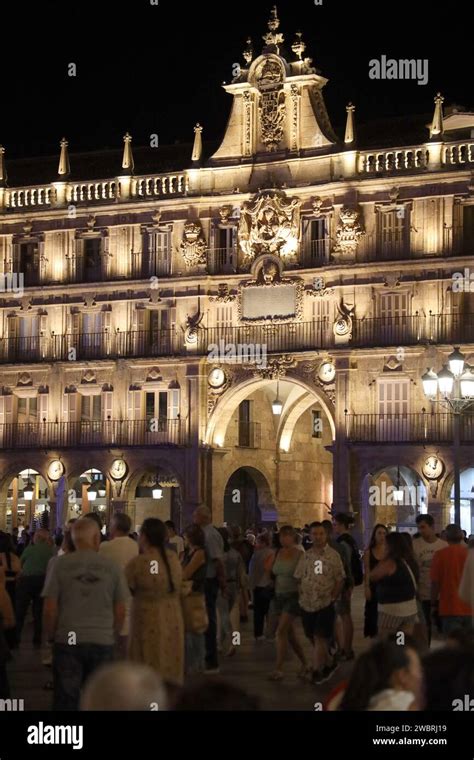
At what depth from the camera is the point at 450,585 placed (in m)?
18.0

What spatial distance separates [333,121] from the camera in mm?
56938

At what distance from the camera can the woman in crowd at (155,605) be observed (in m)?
15.1

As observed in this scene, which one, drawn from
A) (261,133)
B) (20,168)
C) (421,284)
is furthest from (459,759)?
(20,168)

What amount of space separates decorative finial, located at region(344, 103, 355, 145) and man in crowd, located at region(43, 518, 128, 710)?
1568 inches

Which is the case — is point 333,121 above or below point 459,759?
above

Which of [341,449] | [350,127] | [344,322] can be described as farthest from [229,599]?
[350,127]

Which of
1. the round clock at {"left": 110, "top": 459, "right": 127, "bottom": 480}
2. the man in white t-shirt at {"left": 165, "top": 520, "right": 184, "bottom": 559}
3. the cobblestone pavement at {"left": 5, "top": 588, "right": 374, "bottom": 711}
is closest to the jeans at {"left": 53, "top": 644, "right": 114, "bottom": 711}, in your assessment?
the cobblestone pavement at {"left": 5, "top": 588, "right": 374, "bottom": 711}

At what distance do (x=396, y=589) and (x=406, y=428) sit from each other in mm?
32270

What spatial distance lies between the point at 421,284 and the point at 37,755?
42.2 metres

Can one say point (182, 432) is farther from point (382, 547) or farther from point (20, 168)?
point (382, 547)

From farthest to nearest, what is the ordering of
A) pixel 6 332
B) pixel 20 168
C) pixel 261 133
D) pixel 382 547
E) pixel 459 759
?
1. pixel 20 168
2. pixel 6 332
3. pixel 261 133
4. pixel 382 547
5. pixel 459 759

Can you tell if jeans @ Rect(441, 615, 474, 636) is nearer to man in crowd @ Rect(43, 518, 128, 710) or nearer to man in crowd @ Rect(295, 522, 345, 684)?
man in crowd @ Rect(295, 522, 345, 684)

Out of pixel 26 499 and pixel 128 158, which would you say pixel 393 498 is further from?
pixel 128 158

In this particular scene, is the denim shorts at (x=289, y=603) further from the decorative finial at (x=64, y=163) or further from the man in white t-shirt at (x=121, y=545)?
the decorative finial at (x=64, y=163)
